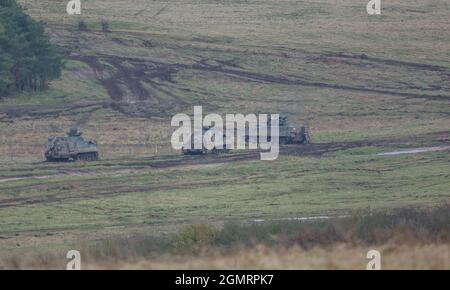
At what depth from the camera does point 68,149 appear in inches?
2090

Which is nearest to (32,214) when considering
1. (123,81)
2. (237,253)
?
(237,253)

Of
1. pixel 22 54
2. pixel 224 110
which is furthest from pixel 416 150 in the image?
pixel 22 54

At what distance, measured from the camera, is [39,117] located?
7044 cm

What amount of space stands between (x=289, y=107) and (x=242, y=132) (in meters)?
14.6

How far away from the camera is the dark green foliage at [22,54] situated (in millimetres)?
73688

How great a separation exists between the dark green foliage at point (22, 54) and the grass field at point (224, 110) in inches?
74.0

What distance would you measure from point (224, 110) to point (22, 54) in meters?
14.1

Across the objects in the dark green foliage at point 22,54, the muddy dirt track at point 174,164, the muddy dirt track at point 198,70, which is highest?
the dark green foliage at point 22,54

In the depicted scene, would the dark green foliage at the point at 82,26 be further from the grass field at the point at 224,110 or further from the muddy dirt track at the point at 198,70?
the muddy dirt track at the point at 198,70

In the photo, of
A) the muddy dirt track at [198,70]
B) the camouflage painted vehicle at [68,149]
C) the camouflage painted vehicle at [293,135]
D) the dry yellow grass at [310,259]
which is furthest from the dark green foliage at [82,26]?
the dry yellow grass at [310,259]

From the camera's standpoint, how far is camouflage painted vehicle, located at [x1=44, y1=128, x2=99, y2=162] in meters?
53.0

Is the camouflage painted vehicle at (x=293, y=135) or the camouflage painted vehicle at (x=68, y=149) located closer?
the camouflage painted vehicle at (x=68, y=149)

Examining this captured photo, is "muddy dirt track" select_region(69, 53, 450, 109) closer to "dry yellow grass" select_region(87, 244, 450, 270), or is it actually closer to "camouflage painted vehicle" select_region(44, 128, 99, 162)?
"camouflage painted vehicle" select_region(44, 128, 99, 162)

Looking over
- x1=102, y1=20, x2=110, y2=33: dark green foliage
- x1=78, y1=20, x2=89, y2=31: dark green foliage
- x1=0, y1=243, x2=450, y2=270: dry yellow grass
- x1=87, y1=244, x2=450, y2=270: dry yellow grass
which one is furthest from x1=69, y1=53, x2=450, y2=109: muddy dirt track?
x1=87, y1=244, x2=450, y2=270: dry yellow grass
